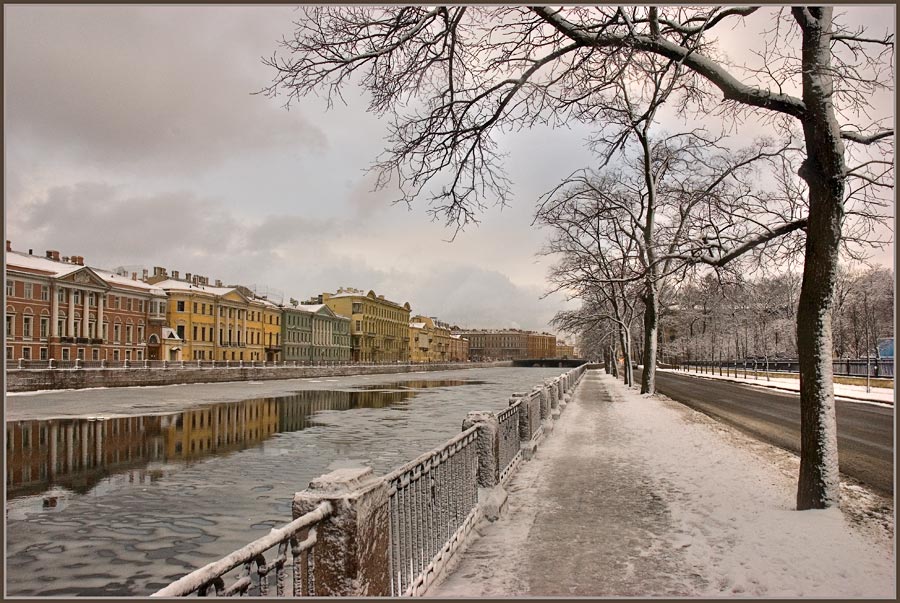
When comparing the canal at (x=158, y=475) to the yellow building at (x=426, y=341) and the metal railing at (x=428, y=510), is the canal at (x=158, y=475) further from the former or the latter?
the yellow building at (x=426, y=341)

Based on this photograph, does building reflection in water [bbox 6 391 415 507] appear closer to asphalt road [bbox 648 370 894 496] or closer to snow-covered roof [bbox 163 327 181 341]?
asphalt road [bbox 648 370 894 496]

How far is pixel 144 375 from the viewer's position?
4966 centimetres

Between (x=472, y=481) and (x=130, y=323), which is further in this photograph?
(x=130, y=323)

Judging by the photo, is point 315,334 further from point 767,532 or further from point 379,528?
point 379,528

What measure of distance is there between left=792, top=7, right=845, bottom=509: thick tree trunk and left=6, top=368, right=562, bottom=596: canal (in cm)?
765

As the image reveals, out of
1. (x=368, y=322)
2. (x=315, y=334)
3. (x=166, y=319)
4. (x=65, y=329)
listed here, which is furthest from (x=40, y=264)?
(x=368, y=322)

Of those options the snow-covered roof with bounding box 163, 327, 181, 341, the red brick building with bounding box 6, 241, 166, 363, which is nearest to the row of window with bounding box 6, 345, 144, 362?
the red brick building with bounding box 6, 241, 166, 363

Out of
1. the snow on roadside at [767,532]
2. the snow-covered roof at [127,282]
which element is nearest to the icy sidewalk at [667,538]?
the snow on roadside at [767,532]

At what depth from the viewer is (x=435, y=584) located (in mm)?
5258

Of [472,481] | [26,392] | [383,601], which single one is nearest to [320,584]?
[383,601]

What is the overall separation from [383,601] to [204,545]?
6448 millimetres

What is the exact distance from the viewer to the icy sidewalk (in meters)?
5.06

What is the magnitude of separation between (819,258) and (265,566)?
6.96 m

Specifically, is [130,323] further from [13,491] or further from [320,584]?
[320,584]
